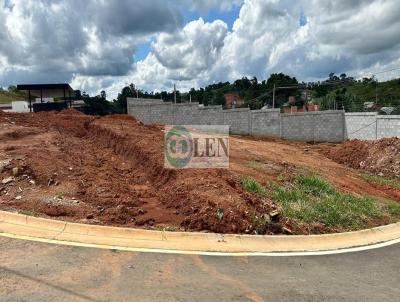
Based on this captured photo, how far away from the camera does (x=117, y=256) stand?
20.6ft

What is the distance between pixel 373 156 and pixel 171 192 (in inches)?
538

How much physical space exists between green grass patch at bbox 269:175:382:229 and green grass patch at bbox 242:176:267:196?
23 cm

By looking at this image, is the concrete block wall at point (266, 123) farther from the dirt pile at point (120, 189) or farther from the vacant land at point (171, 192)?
the dirt pile at point (120, 189)

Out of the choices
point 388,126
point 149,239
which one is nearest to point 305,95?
point 388,126

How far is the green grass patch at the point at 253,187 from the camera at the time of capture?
10.5 meters

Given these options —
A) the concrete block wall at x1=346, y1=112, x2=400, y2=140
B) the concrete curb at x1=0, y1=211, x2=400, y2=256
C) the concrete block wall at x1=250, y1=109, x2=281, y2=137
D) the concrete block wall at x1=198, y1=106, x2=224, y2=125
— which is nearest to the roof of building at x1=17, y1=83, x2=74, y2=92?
the concrete block wall at x1=198, y1=106, x2=224, y2=125

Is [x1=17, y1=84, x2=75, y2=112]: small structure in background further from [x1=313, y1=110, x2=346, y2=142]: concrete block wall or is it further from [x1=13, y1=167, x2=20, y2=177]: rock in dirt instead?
[x1=13, y1=167, x2=20, y2=177]: rock in dirt

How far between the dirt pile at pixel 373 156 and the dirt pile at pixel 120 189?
10.3m

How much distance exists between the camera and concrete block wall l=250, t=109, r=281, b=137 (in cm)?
3183

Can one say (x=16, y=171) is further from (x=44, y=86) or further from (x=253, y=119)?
(x=44, y=86)

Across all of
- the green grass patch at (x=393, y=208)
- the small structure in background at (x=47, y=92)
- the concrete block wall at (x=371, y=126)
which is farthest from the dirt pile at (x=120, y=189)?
the small structure in background at (x=47, y=92)

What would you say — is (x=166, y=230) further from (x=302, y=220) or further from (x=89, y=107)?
(x=89, y=107)

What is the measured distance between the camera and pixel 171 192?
403 inches

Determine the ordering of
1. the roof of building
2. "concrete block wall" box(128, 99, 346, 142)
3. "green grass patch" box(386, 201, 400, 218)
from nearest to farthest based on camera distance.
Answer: "green grass patch" box(386, 201, 400, 218)
"concrete block wall" box(128, 99, 346, 142)
the roof of building
